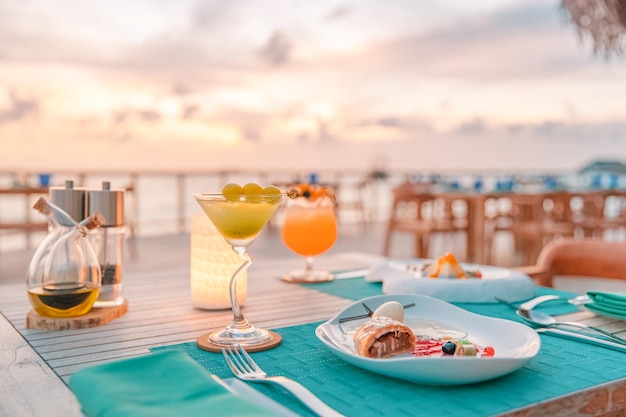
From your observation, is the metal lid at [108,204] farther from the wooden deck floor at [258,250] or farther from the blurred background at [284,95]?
the blurred background at [284,95]

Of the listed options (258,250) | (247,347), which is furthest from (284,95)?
(247,347)

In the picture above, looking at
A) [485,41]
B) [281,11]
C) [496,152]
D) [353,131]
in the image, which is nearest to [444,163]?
[496,152]

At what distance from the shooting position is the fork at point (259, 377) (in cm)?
68

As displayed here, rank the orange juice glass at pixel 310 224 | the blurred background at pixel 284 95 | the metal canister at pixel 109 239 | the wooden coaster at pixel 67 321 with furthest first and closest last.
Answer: the blurred background at pixel 284 95, the orange juice glass at pixel 310 224, the metal canister at pixel 109 239, the wooden coaster at pixel 67 321

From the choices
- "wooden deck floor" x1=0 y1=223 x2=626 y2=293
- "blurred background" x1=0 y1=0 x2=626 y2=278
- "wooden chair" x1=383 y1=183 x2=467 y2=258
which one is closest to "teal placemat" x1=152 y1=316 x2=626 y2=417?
"wooden deck floor" x1=0 y1=223 x2=626 y2=293

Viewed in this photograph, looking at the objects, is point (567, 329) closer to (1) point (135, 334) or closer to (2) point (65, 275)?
(1) point (135, 334)

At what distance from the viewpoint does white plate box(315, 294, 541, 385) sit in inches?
29.2

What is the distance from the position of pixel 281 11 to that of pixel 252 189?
26.6ft

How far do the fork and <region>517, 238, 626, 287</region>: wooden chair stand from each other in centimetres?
A: 132

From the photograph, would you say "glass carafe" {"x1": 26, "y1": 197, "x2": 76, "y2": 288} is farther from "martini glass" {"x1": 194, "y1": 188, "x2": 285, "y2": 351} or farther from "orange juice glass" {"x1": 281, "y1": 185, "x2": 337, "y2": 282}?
"orange juice glass" {"x1": 281, "y1": 185, "x2": 337, "y2": 282}

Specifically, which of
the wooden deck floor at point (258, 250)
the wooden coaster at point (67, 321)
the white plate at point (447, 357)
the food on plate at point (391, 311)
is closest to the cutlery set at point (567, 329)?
the white plate at point (447, 357)

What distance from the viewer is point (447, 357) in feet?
2.43

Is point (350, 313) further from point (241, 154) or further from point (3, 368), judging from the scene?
point (241, 154)

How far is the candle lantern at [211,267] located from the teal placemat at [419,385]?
0.91ft
